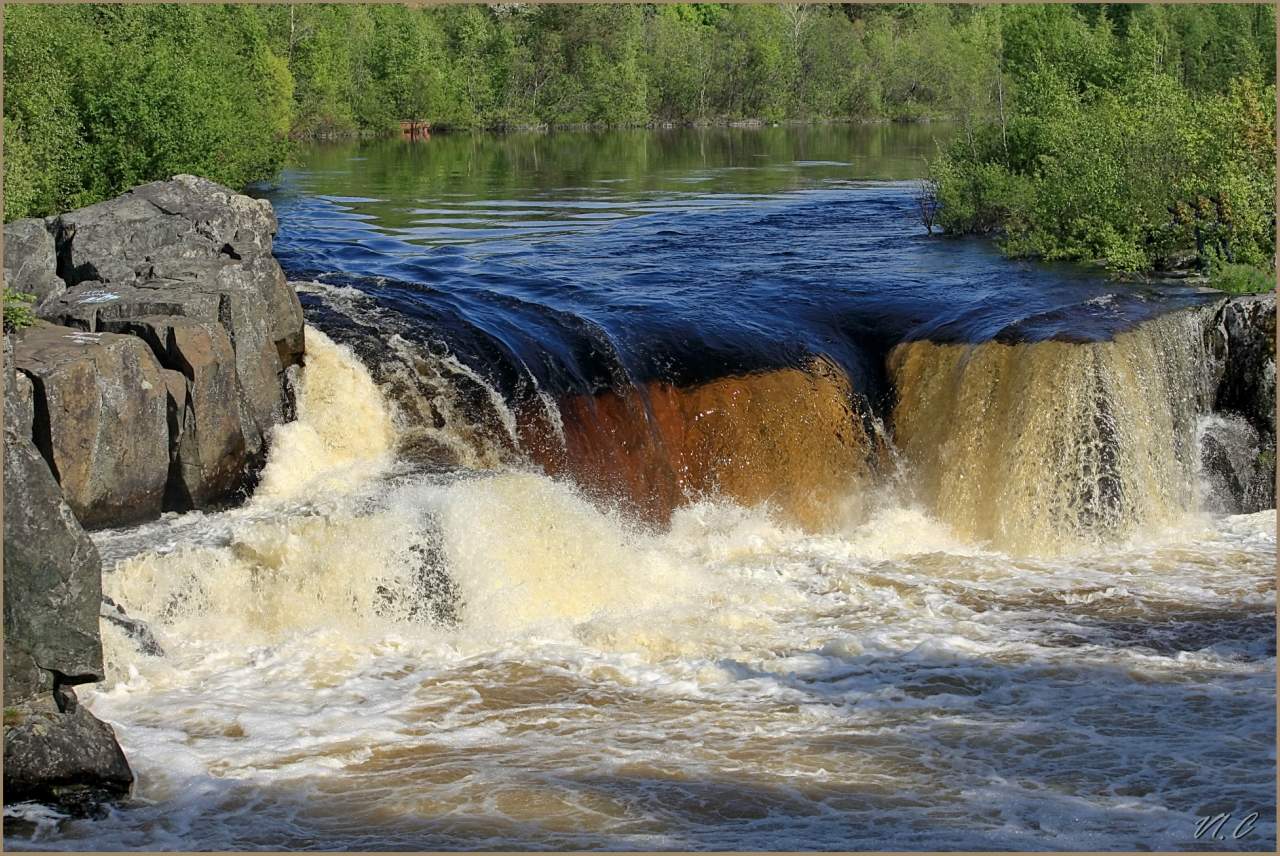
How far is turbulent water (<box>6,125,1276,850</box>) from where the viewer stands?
838cm

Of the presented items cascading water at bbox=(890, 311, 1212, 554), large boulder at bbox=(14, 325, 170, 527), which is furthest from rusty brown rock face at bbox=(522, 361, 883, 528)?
large boulder at bbox=(14, 325, 170, 527)

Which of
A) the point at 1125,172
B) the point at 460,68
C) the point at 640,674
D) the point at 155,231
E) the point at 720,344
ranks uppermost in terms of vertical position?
the point at 460,68

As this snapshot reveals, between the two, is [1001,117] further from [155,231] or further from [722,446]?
[155,231]

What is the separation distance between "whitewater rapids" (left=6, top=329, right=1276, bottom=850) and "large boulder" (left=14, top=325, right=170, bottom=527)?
1.18 ft

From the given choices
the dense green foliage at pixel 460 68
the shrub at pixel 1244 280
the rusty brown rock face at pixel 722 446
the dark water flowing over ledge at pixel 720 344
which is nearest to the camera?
the rusty brown rock face at pixel 722 446

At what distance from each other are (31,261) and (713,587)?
7.23 meters

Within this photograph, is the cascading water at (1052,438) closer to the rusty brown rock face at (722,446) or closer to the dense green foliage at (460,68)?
the rusty brown rock face at (722,446)

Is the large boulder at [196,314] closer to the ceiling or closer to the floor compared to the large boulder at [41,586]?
closer to the ceiling

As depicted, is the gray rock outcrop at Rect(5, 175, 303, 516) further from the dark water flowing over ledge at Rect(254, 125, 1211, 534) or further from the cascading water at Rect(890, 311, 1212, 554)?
the cascading water at Rect(890, 311, 1212, 554)

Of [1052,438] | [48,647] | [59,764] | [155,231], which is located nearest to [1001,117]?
[1052,438]

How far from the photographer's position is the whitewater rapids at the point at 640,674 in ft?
26.7

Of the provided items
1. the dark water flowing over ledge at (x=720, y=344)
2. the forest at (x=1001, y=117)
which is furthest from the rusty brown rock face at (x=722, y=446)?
the forest at (x=1001, y=117)

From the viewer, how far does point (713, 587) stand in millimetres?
12492

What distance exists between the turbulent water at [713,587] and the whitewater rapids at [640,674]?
0.03m
